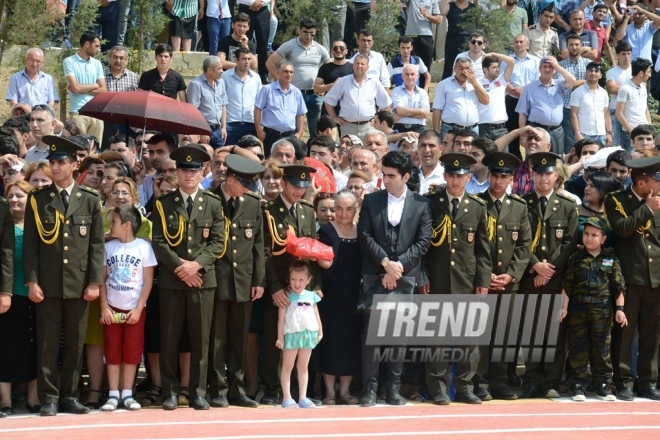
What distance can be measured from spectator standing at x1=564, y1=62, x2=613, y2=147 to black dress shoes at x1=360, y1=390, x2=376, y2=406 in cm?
780

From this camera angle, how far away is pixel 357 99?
628 inches

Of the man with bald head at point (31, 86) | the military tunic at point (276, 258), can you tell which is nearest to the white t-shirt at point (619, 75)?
the man with bald head at point (31, 86)

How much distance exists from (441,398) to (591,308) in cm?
166

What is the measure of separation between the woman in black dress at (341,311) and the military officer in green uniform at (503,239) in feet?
4.11

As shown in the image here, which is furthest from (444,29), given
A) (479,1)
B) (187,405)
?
(187,405)

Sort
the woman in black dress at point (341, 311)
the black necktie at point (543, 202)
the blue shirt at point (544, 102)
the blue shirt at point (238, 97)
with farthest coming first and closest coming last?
the blue shirt at point (544, 102), the blue shirt at point (238, 97), the black necktie at point (543, 202), the woman in black dress at point (341, 311)

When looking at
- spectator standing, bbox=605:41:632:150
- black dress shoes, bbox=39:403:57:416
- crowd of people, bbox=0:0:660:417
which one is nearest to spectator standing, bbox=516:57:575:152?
spectator standing, bbox=605:41:632:150

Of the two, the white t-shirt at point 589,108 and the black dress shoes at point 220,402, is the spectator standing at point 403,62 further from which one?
the black dress shoes at point 220,402

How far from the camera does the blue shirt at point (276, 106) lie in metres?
15.6

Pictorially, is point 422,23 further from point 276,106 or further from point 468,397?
point 468,397

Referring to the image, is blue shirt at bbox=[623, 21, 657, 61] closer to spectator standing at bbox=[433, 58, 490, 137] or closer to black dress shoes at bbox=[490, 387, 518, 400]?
spectator standing at bbox=[433, 58, 490, 137]

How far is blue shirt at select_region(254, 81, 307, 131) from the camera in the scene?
15609 mm

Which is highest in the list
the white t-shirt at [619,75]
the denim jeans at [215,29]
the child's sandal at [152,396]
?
the denim jeans at [215,29]

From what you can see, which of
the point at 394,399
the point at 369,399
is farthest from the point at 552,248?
the point at 369,399
